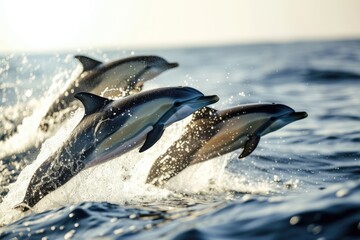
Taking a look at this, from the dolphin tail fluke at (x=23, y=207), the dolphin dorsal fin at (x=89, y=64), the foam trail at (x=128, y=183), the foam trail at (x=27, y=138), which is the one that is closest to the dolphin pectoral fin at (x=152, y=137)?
the foam trail at (x=128, y=183)

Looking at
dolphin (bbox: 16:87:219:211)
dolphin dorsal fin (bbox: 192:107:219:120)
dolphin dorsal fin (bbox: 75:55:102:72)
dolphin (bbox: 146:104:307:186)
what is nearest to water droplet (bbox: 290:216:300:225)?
dolphin (bbox: 16:87:219:211)

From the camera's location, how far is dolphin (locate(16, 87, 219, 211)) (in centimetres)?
727

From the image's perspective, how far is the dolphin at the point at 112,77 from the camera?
28.4 feet

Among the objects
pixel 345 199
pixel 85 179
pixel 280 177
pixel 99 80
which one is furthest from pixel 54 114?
pixel 345 199

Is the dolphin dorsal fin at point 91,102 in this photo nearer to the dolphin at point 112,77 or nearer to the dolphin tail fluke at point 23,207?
the dolphin tail fluke at point 23,207

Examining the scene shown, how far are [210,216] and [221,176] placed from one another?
2723mm

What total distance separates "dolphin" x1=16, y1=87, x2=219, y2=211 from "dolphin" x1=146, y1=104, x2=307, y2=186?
486mm

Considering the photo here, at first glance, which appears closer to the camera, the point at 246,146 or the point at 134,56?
the point at 246,146

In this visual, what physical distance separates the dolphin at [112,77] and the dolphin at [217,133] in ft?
4.14

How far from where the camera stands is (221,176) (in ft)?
27.9

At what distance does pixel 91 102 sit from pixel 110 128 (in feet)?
1.20

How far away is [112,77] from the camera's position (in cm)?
867

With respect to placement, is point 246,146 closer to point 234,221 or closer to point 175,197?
point 175,197

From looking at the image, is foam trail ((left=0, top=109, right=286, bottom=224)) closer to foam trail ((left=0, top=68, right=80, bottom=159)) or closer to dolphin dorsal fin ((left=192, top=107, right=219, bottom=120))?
dolphin dorsal fin ((left=192, top=107, right=219, bottom=120))
